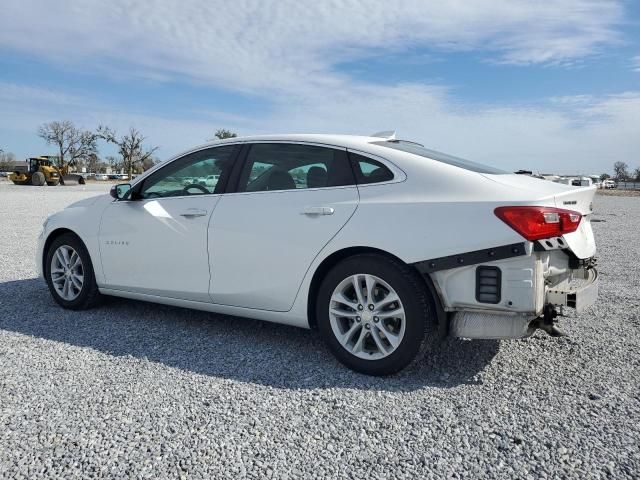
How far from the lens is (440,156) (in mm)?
3998

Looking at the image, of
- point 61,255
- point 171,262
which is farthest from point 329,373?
point 61,255

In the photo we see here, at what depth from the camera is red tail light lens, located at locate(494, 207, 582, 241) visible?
Result: 124 inches

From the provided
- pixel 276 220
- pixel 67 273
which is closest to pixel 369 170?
pixel 276 220

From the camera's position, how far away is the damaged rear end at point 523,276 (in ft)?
10.4

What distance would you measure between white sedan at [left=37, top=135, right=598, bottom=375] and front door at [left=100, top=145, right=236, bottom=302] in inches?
0.5

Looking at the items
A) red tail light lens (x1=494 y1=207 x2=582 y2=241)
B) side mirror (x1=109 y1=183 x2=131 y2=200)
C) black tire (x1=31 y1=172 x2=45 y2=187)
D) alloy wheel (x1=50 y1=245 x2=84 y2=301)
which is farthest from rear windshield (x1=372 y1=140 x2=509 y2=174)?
black tire (x1=31 y1=172 x2=45 y2=187)

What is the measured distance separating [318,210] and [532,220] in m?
1.34

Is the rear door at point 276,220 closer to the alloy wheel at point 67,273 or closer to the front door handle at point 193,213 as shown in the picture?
the front door handle at point 193,213

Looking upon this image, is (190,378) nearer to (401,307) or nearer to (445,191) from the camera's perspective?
(401,307)

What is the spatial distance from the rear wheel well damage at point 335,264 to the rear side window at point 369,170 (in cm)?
47

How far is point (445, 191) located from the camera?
11.2ft

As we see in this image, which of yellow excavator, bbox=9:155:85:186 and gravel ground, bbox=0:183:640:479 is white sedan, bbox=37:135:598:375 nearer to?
gravel ground, bbox=0:183:640:479

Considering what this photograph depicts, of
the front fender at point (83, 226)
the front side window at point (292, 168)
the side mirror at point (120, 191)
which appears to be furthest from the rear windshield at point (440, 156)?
the front fender at point (83, 226)

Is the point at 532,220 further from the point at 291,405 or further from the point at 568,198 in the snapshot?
the point at 291,405
